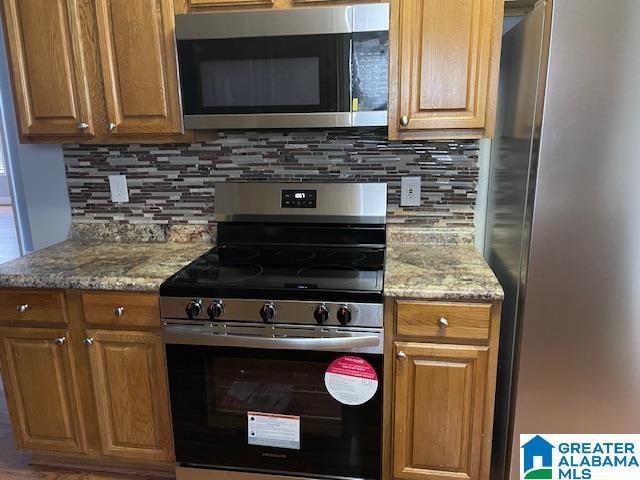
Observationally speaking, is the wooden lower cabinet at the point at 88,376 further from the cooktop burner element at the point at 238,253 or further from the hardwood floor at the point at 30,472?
the cooktop burner element at the point at 238,253

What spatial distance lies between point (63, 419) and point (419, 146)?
1777 mm

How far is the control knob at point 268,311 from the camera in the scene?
149cm

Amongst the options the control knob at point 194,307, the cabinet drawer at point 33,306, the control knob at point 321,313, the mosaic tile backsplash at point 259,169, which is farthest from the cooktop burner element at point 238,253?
the cabinet drawer at point 33,306

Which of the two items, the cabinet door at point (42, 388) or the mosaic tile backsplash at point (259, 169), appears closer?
the cabinet door at point (42, 388)

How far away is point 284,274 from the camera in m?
1.66

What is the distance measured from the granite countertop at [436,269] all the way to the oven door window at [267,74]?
62cm

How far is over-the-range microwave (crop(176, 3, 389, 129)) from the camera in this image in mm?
1528

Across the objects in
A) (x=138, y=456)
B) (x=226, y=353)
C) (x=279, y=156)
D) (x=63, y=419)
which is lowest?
(x=138, y=456)

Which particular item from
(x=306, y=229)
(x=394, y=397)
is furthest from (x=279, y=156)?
(x=394, y=397)

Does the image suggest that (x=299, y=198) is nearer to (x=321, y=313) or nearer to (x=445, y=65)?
(x=321, y=313)

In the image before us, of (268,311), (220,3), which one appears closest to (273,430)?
(268,311)

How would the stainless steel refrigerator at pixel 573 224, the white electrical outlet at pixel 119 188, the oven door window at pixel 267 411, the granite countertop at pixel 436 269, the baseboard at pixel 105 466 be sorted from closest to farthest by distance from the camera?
the stainless steel refrigerator at pixel 573 224 < the granite countertop at pixel 436 269 < the oven door window at pixel 267 411 < the baseboard at pixel 105 466 < the white electrical outlet at pixel 119 188

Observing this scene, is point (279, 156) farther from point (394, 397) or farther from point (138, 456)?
point (138, 456)

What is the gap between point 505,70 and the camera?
1.71 m
